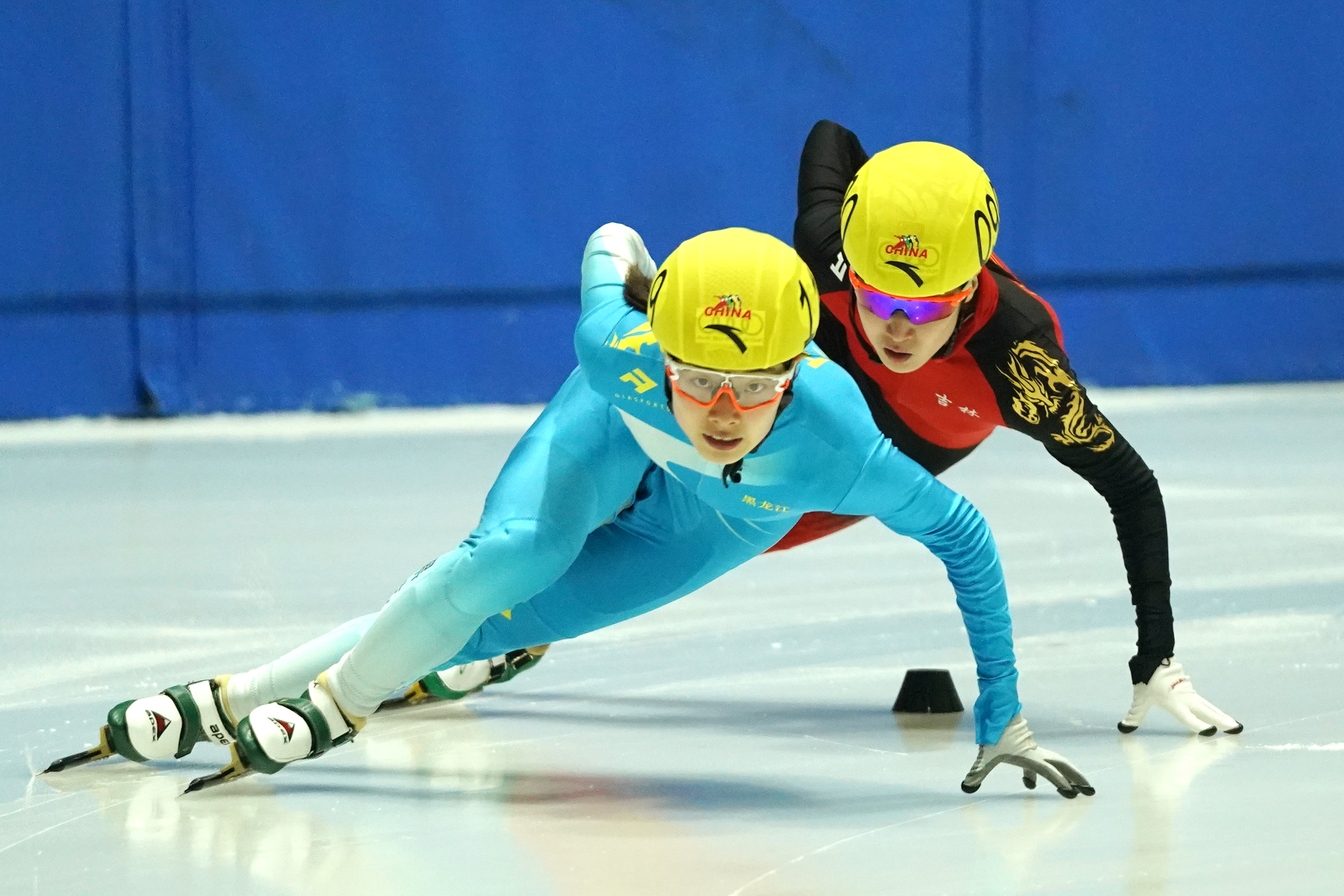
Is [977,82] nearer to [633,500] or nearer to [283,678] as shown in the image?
[633,500]

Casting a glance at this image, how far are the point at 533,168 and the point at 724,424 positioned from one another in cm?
543

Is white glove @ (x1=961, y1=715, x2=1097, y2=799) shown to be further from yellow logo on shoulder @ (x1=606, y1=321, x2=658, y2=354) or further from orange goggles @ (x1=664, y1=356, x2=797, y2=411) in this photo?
yellow logo on shoulder @ (x1=606, y1=321, x2=658, y2=354)

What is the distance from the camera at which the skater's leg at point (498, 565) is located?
2.76 meters

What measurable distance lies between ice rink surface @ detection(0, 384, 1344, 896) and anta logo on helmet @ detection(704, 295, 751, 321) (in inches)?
32.1

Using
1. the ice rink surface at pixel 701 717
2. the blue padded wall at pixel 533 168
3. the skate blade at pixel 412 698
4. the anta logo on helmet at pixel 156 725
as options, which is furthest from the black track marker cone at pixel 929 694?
the blue padded wall at pixel 533 168

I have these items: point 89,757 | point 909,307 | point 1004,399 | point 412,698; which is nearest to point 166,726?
point 89,757

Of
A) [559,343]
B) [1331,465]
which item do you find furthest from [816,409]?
[559,343]

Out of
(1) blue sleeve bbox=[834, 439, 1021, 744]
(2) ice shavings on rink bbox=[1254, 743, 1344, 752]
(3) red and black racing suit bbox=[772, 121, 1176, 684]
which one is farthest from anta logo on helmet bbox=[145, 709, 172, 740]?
(2) ice shavings on rink bbox=[1254, 743, 1344, 752]

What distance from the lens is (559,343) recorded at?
7957mm

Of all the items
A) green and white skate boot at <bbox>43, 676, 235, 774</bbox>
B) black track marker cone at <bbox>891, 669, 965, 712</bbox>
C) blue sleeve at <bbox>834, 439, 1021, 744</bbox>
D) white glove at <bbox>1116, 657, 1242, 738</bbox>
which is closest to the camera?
blue sleeve at <bbox>834, 439, 1021, 744</bbox>

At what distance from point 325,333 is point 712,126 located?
203 cm

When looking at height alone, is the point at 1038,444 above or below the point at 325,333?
below

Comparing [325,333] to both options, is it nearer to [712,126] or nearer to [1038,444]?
[712,126]

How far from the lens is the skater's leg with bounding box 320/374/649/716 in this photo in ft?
9.05
